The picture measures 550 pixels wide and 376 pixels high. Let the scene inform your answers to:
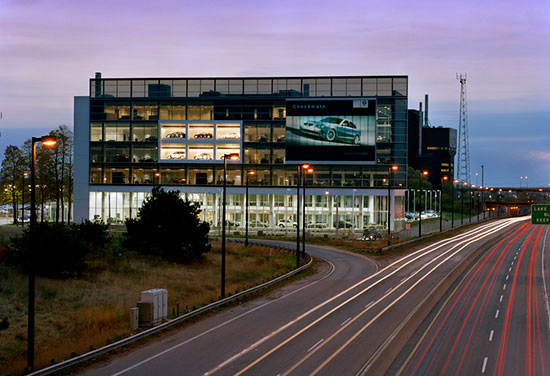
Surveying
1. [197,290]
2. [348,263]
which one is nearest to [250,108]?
[348,263]

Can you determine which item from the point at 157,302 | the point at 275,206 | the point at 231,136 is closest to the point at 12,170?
the point at 231,136

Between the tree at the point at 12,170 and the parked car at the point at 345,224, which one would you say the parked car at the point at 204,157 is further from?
the tree at the point at 12,170

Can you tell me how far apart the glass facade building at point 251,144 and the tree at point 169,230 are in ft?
142

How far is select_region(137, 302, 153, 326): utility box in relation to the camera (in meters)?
25.3

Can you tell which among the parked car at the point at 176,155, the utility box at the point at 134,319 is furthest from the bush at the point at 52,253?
the parked car at the point at 176,155

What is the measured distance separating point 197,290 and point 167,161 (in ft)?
194

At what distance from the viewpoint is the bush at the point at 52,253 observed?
1407 inches

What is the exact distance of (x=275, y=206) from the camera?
92250 mm

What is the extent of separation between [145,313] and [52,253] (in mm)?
13783

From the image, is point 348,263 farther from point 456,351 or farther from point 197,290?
point 456,351

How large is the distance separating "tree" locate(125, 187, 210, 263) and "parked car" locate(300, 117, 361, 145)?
150 ft

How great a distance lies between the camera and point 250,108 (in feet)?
305

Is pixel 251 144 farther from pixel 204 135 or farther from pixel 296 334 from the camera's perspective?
pixel 296 334

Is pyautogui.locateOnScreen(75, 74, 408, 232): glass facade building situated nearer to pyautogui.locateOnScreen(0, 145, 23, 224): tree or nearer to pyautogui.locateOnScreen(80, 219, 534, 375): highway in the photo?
pyautogui.locateOnScreen(0, 145, 23, 224): tree
